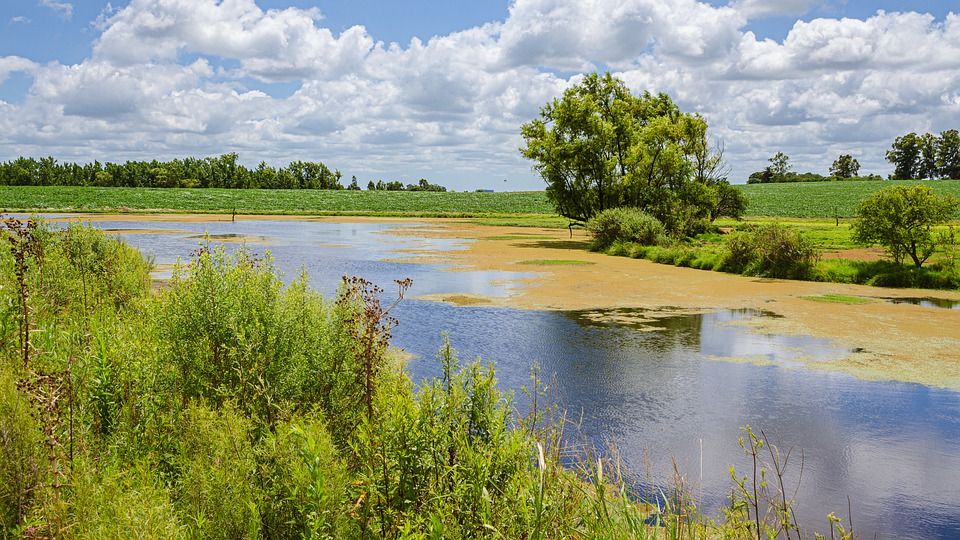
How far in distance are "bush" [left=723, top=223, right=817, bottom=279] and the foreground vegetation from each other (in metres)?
24.5

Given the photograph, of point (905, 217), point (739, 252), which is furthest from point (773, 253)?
point (905, 217)

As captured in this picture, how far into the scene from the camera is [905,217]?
27172mm

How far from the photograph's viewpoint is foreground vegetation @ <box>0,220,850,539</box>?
15.9 feet

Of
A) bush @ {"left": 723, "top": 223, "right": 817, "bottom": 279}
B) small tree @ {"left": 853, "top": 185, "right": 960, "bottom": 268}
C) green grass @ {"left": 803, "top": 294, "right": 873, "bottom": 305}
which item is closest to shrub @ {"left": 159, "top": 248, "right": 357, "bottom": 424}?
green grass @ {"left": 803, "top": 294, "right": 873, "bottom": 305}

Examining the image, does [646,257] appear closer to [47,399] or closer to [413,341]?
[413,341]

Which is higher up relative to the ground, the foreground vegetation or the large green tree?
the large green tree

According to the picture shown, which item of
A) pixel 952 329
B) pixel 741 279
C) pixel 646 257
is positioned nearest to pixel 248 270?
pixel 952 329

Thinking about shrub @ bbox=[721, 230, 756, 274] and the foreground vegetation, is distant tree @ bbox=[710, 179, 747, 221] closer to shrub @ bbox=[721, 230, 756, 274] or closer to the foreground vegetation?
shrub @ bbox=[721, 230, 756, 274]

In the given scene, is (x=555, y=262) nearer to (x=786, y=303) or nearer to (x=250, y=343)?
(x=786, y=303)

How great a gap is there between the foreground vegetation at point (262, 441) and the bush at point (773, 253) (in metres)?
24.5

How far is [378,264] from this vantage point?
3431 cm

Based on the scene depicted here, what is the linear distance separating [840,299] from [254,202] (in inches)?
3823

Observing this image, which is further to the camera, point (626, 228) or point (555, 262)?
point (626, 228)

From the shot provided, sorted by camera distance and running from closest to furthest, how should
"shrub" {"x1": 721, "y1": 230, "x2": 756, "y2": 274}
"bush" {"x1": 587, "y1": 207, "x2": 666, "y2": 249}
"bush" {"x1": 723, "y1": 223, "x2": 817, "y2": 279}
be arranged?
"bush" {"x1": 723, "y1": 223, "x2": 817, "y2": 279}
"shrub" {"x1": 721, "y1": 230, "x2": 756, "y2": 274}
"bush" {"x1": 587, "y1": 207, "x2": 666, "y2": 249}
